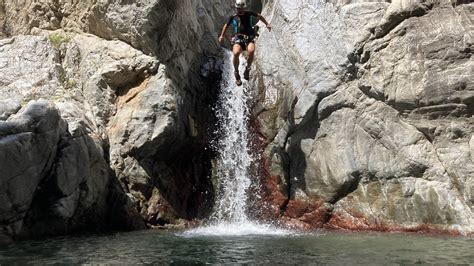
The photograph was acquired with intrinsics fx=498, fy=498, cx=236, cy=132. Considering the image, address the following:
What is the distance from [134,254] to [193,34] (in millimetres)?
12569

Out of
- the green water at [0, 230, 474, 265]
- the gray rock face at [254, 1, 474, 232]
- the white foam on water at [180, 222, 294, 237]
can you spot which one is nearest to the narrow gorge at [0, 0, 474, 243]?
the gray rock face at [254, 1, 474, 232]

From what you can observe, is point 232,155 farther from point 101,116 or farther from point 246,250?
point 246,250

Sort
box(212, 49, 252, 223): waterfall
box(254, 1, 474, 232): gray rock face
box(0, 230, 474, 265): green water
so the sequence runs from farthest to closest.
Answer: box(212, 49, 252, 223): waterfall → box(254, 1, 474, 232): gray rock face → box(0, 230, 474, 265): green water

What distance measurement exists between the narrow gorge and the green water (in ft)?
6.49

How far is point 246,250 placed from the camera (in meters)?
11.0

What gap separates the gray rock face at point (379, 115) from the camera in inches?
608

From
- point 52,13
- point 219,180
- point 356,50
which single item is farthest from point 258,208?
point 52,13

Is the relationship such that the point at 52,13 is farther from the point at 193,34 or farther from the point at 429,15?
the point at 429,15

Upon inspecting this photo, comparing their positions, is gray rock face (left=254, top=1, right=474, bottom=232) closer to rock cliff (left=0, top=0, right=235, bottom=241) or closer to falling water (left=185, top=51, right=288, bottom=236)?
falling water (left=185, top=51, right=288, bottom=236)

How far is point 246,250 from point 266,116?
8655 mm

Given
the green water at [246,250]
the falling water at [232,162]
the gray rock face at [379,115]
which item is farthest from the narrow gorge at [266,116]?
the green water at [246,250]

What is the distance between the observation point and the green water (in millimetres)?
9875

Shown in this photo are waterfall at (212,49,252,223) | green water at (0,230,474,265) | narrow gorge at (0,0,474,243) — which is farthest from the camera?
waterfall at (212,49,252,223)

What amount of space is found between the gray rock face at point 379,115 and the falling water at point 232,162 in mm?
1172
